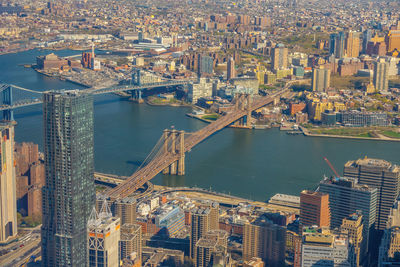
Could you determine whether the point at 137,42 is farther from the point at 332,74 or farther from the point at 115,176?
the point at 115,176

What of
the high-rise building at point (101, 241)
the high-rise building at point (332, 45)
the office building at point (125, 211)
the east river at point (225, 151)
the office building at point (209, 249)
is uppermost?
the high-rise building at point (332, 45)

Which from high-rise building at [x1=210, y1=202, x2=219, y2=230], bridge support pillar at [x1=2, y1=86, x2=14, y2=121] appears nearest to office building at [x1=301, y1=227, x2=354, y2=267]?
high-rise building at [x1=210, y1=202, x2=219, y2=230]

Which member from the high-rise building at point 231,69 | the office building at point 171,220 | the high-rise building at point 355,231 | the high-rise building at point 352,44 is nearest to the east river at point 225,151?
the office building at point 171,220

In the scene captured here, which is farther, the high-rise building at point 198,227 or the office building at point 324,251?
the high-rise building at point 198,227

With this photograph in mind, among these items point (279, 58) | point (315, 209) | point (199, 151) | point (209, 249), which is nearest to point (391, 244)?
point (315, 209)

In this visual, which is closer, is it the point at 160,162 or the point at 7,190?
the point at 7,190

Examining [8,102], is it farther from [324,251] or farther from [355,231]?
[324,251]

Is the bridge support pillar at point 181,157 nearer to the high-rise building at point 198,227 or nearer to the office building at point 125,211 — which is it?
the office building at point 125,211
